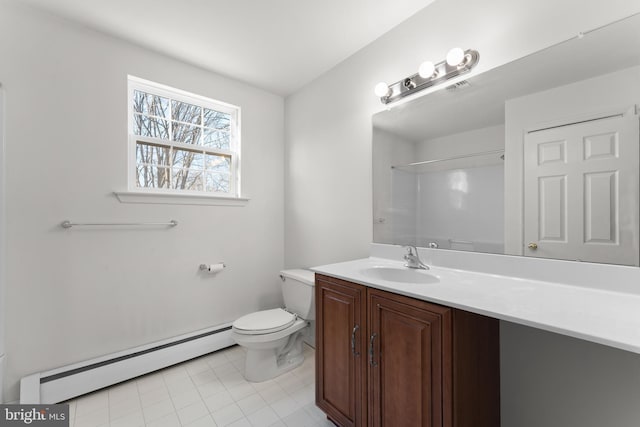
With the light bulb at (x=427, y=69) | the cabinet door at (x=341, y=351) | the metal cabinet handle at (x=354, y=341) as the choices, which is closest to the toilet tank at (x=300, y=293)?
the cabinet door at (x=341, y=351)

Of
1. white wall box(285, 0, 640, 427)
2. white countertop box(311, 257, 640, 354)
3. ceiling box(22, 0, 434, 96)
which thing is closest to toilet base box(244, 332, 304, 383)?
white wall box(285, 0, 640, 427)

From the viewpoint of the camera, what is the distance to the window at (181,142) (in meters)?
2.07

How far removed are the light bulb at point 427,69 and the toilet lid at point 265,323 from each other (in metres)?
1.84

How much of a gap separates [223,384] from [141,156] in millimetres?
1819

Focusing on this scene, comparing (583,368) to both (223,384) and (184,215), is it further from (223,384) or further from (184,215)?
(184,215)

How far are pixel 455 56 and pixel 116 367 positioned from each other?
2844 mm

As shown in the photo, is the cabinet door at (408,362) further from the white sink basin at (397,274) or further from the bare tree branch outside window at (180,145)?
the bare tree branch outside window at (180,145)

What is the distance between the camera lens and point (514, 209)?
4.04 feet

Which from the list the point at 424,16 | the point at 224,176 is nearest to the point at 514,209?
the point at 424,16

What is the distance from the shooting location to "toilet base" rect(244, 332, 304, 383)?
1.86 metres

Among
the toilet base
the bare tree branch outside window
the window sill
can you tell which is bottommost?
the toilet base

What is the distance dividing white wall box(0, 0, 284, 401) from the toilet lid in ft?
1.80

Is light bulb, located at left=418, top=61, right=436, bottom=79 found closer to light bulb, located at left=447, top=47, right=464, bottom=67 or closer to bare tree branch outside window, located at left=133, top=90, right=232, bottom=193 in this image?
light bulb, located at left=447, top=47, right=464, bottom=67

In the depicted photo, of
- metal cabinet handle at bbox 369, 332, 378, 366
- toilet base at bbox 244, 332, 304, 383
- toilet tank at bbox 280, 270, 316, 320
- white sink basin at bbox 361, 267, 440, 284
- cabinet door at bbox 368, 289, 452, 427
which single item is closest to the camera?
cabinet door at bbox 368, 289, 452, 427
